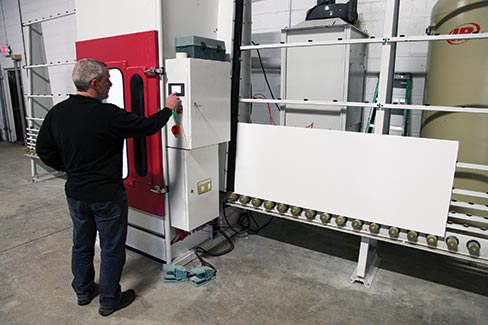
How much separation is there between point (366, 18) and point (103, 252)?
3.01 meters

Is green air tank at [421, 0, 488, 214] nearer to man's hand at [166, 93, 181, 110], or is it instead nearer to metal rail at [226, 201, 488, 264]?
metal rail at [226, 201, 488, 264]

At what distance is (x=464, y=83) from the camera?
79.7 inches

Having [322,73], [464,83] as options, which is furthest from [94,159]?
[464,83]

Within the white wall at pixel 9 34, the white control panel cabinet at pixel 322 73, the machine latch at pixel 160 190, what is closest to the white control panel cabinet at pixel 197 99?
the machine latch at pixel 160 190

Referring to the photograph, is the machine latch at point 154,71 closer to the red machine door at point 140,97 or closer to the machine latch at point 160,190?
the red machine door at point 140,97

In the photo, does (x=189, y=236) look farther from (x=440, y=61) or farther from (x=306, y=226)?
(x=440, y=61)

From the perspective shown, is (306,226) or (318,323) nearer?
(318,323)

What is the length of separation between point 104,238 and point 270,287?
1073mm

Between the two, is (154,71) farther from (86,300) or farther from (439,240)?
(439,240)

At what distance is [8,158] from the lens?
590 centimetres

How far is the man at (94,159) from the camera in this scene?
5.64 feet

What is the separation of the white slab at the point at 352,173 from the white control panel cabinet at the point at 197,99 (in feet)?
1.13

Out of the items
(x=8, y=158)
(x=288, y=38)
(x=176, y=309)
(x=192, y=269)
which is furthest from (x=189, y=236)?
(x=8, y=158)

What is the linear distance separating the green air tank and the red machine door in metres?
1.79
